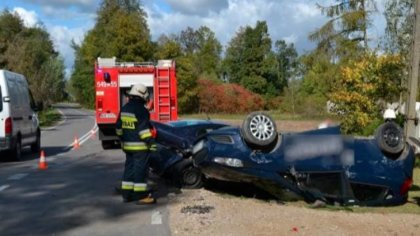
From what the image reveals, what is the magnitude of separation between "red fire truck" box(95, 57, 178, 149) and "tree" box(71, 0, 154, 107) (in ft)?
152

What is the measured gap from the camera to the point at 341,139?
9539mm

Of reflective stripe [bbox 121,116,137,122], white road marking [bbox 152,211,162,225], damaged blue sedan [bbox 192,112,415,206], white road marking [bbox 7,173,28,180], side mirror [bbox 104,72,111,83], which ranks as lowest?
white road marking [bbox 7,173,28,180]

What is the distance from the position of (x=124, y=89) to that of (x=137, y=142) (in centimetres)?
1200

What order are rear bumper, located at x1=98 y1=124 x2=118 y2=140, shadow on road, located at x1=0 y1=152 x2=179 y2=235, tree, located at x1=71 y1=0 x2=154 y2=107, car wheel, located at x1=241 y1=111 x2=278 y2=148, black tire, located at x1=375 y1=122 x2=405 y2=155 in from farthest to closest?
tree, located at x1=71 y1=0 x2=154 y2=107, rear bumper, located at x1=98 y1=124 x2=118 y2=140, black tire, located at x1=375 y1=122 x2=405 y2=155, car wheel, located at x1=241 y1=111 x2=278 y2=148, shadow on road, located at x1=0 y1=152 x2=179 y2=235

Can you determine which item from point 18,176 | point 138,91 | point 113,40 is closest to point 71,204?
point 138,91

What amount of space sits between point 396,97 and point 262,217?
39.2ft

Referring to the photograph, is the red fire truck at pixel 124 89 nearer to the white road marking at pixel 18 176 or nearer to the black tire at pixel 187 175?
the white road marking at pixel 18 176

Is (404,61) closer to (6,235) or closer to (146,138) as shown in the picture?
(146,138)

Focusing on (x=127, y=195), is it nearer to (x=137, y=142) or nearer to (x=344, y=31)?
(x=137, y=142)

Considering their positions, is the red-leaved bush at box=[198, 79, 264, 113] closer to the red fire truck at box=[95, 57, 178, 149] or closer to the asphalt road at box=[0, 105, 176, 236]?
the red fire truck at box=[95, 57, 178, 149]

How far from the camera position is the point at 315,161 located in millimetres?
9391

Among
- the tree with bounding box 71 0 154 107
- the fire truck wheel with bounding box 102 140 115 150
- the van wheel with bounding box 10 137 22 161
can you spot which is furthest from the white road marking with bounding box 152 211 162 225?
the tree with bounding box 71 0 154 107

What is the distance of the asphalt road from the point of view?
25.7 ft

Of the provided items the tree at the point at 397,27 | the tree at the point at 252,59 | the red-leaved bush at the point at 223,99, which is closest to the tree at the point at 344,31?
the tree at the point at 397,27
